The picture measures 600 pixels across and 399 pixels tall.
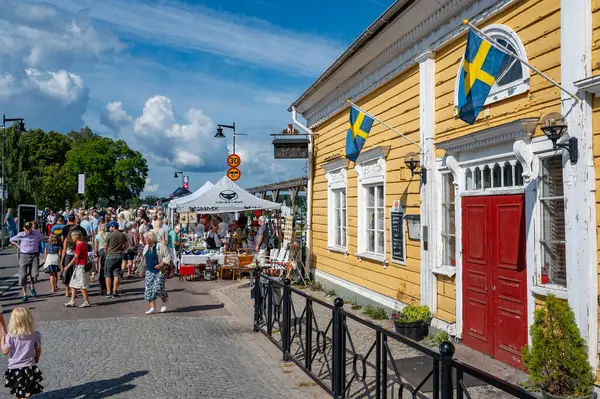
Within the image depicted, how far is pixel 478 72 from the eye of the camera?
19.7 feet

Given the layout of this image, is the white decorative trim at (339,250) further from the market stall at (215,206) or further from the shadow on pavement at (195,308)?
the market stall at (215,206)

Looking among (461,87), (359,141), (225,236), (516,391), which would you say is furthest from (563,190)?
(225,236)

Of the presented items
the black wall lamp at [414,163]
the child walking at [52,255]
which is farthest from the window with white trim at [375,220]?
the child walking at [52,255]

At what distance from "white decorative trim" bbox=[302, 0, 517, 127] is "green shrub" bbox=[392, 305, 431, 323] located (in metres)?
3.94

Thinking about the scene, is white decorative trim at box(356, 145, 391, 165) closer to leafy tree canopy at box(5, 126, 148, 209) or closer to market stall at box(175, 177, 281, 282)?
market stall at box(175, 177, 281, 282)

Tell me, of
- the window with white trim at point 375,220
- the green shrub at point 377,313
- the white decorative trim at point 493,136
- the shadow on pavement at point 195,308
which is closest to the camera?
the white decorative trim at point 493,136

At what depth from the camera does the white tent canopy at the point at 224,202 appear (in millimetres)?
16859

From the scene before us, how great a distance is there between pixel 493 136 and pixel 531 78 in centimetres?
82

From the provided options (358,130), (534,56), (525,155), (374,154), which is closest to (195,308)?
(374,154)

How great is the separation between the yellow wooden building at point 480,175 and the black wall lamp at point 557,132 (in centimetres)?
2

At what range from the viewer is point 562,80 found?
18.5ft

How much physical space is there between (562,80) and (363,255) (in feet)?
20.3

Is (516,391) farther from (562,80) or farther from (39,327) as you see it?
(39,327)

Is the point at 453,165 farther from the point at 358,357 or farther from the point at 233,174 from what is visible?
the point at 233,174
